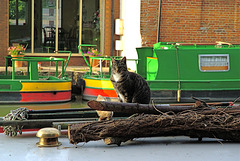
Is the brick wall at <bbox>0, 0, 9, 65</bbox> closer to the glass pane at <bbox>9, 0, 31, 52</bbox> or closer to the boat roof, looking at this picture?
the glass pane at <bbox>9, 0, 31, 52</bbox>

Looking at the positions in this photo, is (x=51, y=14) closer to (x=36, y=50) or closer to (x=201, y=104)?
(x=36, y=50)

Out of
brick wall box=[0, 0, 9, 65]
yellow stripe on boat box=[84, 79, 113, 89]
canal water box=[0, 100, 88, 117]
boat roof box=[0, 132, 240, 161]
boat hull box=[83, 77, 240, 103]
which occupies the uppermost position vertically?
brick wall box=[0, 0, 9, 65]

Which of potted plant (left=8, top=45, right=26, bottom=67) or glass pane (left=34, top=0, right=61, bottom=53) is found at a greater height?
glass pane (left=34, top=0, right=61, bottom=53)

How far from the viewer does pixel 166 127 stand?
3596 mm

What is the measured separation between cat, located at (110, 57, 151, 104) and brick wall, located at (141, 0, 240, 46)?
808cm

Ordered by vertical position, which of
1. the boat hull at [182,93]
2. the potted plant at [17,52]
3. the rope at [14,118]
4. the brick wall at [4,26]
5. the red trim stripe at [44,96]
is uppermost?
the brick wall at [4,26]

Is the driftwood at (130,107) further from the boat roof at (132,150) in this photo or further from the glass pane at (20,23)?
the glass pane at (20,23)

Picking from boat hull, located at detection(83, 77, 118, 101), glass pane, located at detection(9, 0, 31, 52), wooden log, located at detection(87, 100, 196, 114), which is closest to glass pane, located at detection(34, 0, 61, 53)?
glass pane, located at detection(9, 0, 31, 52)

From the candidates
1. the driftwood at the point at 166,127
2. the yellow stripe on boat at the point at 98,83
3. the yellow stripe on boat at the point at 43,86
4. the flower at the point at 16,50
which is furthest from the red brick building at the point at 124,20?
the driftwood at the point at 166,127

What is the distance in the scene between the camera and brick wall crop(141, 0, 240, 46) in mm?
14133

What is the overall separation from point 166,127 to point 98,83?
7.70 m

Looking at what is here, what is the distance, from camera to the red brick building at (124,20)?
1421 centimetres

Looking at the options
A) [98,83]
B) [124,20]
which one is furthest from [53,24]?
[98,83]

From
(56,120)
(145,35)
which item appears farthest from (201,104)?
(145,35)
